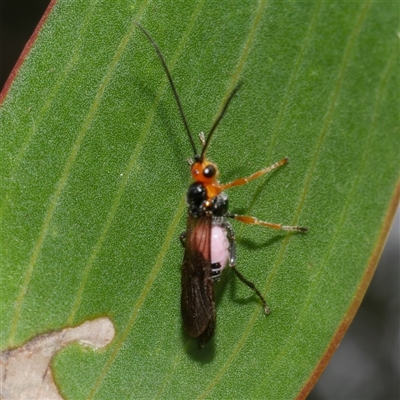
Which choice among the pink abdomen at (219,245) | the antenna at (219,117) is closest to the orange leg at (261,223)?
the pink abdomen at (219,245)

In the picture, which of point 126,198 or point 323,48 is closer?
point 323,48

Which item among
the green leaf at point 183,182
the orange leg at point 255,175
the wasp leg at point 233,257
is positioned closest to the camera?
the green leaf at point 183,182

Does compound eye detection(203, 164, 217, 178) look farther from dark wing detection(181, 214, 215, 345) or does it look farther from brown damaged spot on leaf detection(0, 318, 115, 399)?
brown damaged spot on leaf detection(0, 318, 115, 399)

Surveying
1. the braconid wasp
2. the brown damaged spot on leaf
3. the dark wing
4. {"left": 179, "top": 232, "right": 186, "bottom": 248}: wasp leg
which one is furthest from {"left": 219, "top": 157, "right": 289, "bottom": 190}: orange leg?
the brown damaged spot on leaf

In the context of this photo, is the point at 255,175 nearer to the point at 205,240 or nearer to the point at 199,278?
the point at 205,240

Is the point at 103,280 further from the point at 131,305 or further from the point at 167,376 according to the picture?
the point at 167,376

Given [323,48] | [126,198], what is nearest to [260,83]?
[323,48]

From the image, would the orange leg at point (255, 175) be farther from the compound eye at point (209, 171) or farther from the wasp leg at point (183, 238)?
the wasp leg at point (183, 238)
